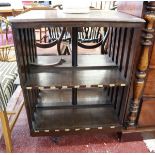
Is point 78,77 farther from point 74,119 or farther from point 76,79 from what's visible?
point 74,119

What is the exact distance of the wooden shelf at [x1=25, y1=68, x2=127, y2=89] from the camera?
95 centimetres

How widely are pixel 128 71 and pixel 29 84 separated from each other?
21.6 inches

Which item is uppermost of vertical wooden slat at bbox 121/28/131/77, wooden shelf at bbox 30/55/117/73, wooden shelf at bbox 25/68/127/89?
vertical wooden slat at bbox 121/28/131/77

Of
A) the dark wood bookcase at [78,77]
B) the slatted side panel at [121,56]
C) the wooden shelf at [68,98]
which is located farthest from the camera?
the wooden shelf at [68,98]

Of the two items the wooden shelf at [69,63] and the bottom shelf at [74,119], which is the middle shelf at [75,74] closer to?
the wooden shelf at [69,63]

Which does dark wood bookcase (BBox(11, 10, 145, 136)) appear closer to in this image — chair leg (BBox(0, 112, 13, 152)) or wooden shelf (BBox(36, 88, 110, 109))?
wooden shelf (BBox(36, 88, 110, 109))

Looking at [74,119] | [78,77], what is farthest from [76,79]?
[74,119]

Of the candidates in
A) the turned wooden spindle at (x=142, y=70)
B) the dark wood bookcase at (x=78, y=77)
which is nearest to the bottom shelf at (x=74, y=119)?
the dark wood bookcase at (x=78, y=77)

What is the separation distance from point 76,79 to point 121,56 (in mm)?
318

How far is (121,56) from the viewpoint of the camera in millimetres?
1077

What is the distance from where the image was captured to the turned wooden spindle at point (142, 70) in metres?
0.85

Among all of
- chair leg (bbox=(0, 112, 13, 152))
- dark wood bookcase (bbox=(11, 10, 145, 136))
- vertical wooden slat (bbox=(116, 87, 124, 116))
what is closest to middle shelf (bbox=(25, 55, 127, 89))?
dark wood bookcase (bbox=(11, 10, 145, 136))

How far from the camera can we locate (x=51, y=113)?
3.97ft

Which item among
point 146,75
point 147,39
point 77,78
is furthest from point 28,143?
point 147,39
